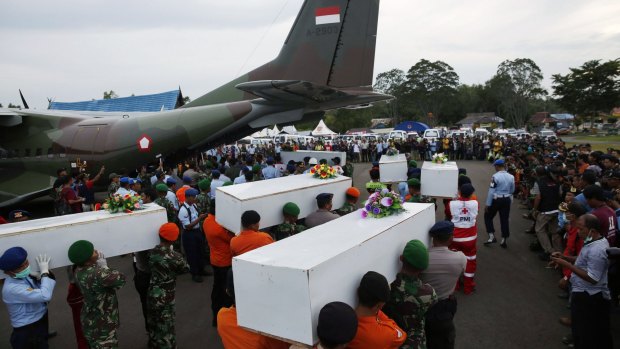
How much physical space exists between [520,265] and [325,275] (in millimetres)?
6079

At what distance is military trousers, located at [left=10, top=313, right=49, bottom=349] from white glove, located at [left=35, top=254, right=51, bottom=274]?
0.53 meters

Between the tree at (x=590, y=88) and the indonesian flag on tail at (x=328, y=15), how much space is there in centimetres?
4259

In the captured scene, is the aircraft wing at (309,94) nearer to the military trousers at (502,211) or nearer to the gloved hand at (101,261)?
the military trousers at (502,211)

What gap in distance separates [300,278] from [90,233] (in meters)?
2.86

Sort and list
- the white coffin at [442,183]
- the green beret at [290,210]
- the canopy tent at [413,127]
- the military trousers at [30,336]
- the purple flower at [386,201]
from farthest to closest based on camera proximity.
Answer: the canopy tent at [413,127] < the white coffin at [442,183] < the green beret at [290,210] < the purple flower at [386,201] < the military trousers at [30,336]

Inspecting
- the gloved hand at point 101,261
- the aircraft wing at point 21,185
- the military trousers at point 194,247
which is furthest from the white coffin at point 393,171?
the aircraft wing at point 21,185

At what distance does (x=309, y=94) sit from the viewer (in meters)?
9.17

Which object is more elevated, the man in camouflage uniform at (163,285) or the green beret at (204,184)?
the green beret at (204,184)

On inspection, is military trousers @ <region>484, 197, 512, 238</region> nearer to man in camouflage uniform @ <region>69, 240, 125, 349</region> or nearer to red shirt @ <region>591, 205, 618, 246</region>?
red shirt @ <region>591, 205, 618, 246</region>

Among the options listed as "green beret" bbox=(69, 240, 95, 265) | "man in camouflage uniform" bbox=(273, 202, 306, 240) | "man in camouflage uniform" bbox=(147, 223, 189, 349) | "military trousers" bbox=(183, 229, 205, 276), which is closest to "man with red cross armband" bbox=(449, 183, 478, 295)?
"man in camouflage uniform" bbox=(273, 202, 306, 240)

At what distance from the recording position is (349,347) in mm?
2455

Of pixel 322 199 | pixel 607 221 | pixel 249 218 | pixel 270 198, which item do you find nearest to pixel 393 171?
pixel 322 199

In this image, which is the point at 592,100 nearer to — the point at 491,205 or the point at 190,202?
the point at 491,205

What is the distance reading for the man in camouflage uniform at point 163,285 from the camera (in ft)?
13.4
